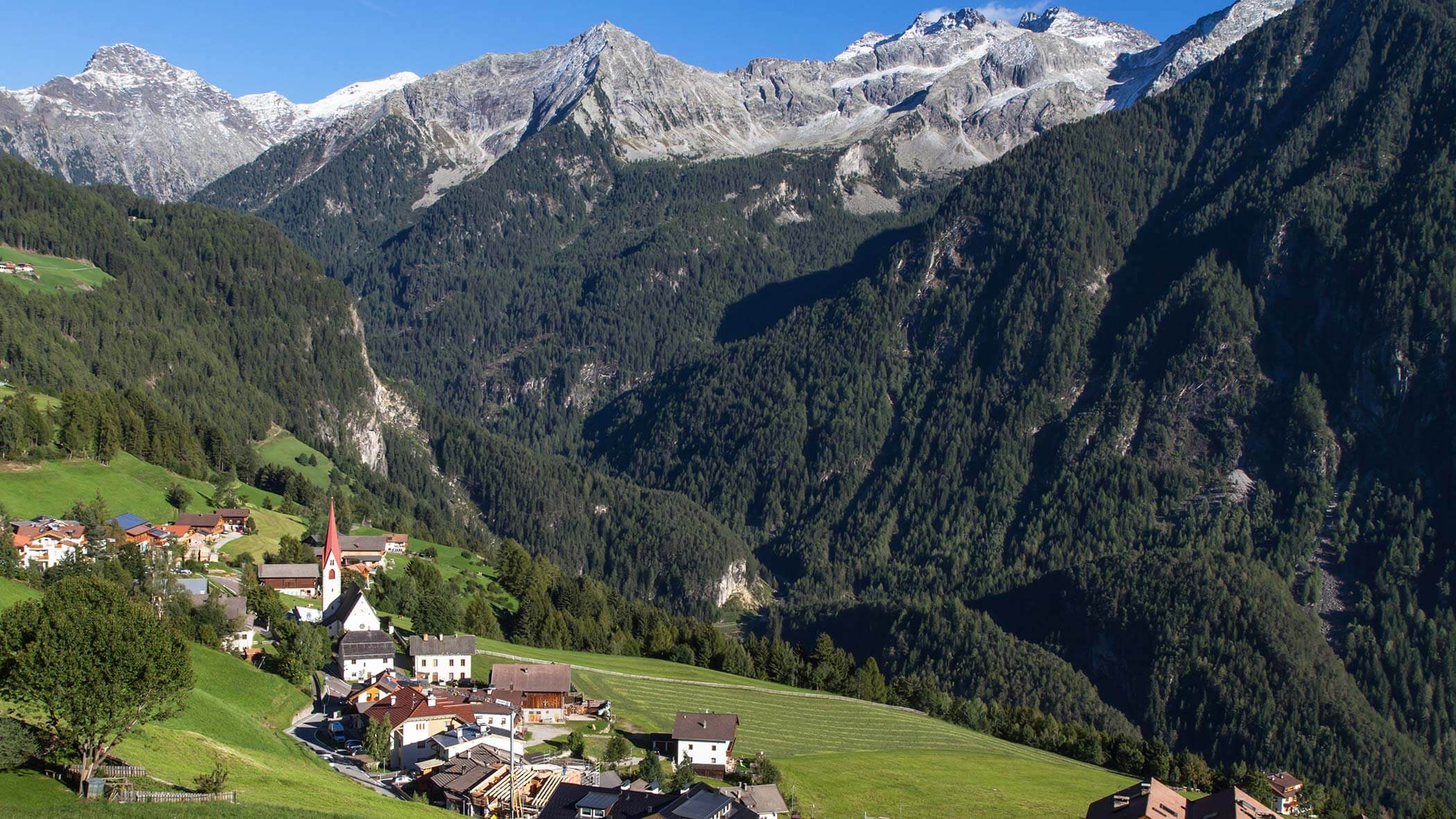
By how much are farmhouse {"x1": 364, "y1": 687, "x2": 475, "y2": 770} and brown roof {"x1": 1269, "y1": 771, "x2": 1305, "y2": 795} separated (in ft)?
254

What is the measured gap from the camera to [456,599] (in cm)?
13900

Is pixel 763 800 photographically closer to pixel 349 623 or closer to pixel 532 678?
pixel 532 678

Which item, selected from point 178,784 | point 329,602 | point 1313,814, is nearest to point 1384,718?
point 1313,814

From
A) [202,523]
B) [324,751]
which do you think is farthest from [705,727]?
[202,523]


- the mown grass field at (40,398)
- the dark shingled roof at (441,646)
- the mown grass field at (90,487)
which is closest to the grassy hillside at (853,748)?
the dark shingled roof at (441,646)

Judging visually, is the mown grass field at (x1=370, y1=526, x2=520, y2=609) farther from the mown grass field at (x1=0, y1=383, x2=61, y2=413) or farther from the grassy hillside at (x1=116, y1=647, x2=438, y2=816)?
the grassy hillside at (x1=116, y1=647, x2=438, y2=816)

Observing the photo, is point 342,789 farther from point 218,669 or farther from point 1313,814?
point 1313,814

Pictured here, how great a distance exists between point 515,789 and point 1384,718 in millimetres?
151248

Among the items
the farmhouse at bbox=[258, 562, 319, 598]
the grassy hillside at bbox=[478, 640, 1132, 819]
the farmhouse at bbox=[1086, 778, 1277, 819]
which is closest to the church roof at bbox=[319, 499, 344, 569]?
the farmhouse at bbox=[258, 562, 319, 598]

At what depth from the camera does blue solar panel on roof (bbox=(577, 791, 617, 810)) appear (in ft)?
267

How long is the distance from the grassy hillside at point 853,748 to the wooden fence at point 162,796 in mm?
45276

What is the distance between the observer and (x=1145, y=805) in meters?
93.2

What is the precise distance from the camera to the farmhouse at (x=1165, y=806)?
9331cm

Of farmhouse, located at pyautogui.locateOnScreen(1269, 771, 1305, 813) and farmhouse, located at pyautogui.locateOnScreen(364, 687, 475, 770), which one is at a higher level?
farmhouse, located at pyautogui.locateOnScreen(364, 687, 475, 770)
